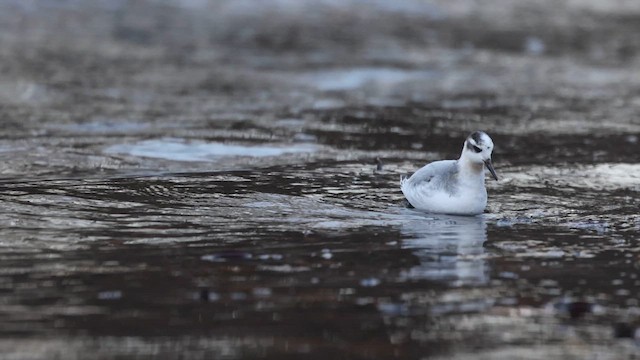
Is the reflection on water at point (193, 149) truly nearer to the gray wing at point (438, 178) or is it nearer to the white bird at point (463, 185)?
the gray wing at point (438, 178)

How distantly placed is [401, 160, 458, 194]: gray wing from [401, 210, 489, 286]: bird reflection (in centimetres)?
26

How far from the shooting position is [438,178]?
35.1ft

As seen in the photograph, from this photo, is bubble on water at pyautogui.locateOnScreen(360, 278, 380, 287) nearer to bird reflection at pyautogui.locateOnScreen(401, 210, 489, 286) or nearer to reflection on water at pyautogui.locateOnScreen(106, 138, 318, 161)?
bird reflection at pyautogui.locateOnScreen(401, 210, 489, 286)

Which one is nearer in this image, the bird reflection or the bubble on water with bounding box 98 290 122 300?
the bubble on water with bounding box 98 290 122 300

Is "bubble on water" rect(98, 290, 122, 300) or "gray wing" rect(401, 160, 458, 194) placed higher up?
"gray wing" rect(401, 160, 458, 194)

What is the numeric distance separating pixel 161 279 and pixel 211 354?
1.64 metres

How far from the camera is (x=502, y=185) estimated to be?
490 inches

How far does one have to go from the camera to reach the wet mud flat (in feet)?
23.3

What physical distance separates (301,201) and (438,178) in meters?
1.28

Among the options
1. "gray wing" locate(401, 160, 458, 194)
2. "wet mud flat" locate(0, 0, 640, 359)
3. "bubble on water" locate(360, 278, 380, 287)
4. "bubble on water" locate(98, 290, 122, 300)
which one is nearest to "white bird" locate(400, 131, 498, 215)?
"gray wing" locate(401, 160, 458, 194)

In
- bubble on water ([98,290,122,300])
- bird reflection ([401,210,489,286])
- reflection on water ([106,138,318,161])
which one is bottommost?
bubble on water ([98,290,122,300])

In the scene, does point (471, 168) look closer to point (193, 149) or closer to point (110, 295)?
point (110, 295)

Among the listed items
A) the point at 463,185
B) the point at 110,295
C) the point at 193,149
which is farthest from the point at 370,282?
the point at 193,149

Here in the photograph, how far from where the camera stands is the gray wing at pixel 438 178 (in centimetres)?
1061
